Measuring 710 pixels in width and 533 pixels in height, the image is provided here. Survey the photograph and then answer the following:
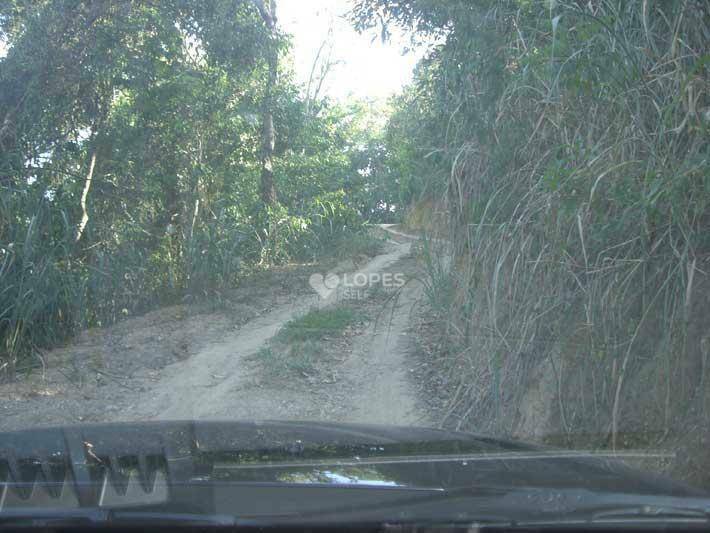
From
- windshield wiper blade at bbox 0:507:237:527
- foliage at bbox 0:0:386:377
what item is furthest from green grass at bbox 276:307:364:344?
windshield wiper blade at bbox 0:507:237:527

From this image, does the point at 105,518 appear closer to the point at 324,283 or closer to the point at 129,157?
the point at 129,157

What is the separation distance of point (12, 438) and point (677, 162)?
4308mm

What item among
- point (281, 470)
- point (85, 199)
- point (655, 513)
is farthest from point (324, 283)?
point (655, 513)

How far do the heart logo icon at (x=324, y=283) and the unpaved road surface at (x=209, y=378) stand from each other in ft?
6.12

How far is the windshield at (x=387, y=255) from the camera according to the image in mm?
5148

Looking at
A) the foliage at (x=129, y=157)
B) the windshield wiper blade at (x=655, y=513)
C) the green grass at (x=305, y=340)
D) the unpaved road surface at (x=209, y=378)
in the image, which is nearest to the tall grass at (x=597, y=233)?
the unpaved road surface at (x=209, y=378)

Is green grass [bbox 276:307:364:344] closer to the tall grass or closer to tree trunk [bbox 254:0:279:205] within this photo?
the tall grass

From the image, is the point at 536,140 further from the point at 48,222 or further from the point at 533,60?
the point at 48,222

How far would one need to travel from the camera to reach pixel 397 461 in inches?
144

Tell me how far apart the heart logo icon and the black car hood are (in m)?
9.25

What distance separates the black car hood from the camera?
290cm

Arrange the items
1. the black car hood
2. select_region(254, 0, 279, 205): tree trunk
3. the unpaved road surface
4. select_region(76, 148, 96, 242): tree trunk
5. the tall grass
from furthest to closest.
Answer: select_region(254, 0, 279, 205): tree trunk → select_region(76, 148, 96, 242): tree trunk → the unpaved road surface → the tall grass → the black car hood

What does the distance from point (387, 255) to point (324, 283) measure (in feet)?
9.79

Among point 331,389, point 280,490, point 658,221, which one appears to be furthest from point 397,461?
point 331,389
